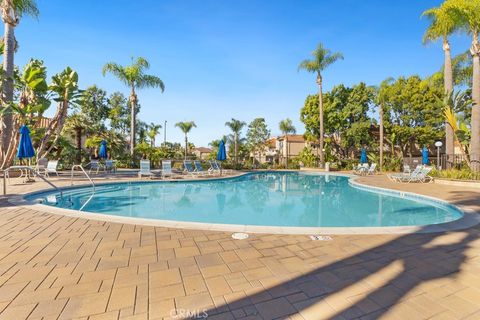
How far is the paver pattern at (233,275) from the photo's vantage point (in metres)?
2.25

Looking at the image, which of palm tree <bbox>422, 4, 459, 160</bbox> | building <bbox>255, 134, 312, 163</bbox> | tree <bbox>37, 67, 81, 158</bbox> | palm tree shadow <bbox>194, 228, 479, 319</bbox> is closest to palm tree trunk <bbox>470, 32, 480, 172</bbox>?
palm tree <bbox>422, 4, 459, 160</bbox>

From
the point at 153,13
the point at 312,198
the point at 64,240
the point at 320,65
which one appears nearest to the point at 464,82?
the point at 320,65

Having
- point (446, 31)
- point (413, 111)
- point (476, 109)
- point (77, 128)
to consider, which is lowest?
point (77, 128)

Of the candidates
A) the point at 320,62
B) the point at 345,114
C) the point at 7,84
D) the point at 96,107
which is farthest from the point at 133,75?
the point at 345,114

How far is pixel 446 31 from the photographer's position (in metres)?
16.8

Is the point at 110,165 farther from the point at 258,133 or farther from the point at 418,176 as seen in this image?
the point at 258,133

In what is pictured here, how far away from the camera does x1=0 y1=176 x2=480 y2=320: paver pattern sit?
225cm

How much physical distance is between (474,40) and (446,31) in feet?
6.22

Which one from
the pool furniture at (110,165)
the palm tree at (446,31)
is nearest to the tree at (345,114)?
the palm tree at (446,31)

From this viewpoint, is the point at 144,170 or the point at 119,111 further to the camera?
the point at 119,111

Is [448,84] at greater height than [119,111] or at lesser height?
lesser

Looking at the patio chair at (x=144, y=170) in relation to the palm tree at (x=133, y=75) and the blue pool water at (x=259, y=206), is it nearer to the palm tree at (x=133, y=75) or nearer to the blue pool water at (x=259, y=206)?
the blue pool water at (x=259, y=206)

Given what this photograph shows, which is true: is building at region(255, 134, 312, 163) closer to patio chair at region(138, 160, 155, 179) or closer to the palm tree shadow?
patio chair at region(138, 160, 155, 179)

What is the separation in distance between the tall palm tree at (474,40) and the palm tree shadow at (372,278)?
49.8ft
